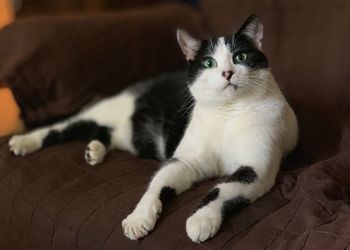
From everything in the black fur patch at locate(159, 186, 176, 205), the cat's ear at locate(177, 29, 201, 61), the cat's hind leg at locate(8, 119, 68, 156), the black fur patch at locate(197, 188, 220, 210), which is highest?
the cat's ear at locate(177, 29, 201, 61)

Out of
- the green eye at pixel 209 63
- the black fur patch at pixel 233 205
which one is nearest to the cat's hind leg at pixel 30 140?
the green eye at pixel 209 63

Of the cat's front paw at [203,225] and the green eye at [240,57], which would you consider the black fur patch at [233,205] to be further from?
the green eye at [240,57]

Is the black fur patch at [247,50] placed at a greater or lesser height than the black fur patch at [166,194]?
greater

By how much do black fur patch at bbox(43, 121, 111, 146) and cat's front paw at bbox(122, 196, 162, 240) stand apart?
53 centimetres

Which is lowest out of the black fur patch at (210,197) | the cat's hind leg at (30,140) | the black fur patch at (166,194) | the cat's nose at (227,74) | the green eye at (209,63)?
the cat's hind leg at (30,140)

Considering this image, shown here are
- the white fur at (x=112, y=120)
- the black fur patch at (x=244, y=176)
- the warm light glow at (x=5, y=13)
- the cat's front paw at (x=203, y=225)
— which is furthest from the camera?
the warm light glow at (x=5, y=13)

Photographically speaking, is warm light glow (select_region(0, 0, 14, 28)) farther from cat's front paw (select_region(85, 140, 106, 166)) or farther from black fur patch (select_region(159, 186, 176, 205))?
black fur patch (select_region(159, 186, 176, 205))

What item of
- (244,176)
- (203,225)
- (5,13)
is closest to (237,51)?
(244,176)

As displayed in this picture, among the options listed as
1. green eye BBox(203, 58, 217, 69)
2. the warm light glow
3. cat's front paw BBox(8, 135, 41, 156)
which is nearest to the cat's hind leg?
cat's front paw BBox(8, 135, 41, 156)

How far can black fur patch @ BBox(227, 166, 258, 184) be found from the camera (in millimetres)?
1210

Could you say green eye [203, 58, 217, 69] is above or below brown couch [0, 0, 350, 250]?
above

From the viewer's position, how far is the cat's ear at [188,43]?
1355 millimetres

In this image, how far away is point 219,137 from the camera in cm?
138

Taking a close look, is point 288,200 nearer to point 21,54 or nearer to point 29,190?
point 29,190
